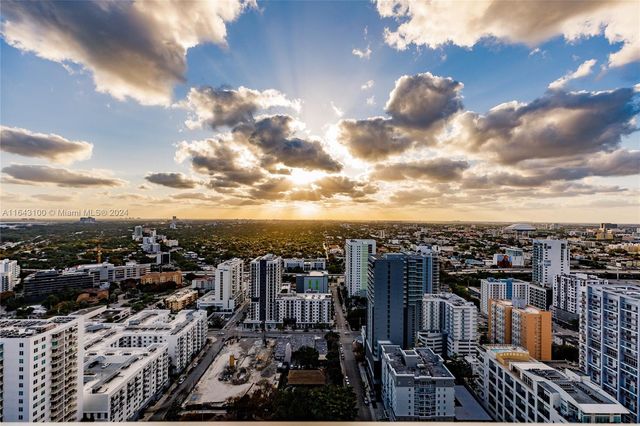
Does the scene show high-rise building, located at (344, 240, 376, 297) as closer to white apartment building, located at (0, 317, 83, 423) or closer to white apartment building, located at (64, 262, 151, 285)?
white apartment building, located at (64, 262, 151, 285)

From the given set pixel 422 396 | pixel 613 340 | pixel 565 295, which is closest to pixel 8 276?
pixel 422 396

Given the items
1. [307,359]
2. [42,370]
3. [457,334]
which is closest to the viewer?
[42,370]

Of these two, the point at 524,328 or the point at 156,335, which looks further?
the point at 524,328

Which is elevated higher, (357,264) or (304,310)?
(357,264)

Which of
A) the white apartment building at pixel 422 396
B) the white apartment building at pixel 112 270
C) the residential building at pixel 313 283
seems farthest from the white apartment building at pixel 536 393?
the white apartment building at pixel 112 270

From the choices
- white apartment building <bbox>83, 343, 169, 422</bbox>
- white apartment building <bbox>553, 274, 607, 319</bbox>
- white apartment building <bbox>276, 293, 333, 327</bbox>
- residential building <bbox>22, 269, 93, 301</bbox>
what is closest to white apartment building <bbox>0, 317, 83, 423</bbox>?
white apartment building <bbox>83, 343, 169, 422</bbox>

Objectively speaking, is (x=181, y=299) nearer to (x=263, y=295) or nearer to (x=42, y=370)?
(x=263, y=295)

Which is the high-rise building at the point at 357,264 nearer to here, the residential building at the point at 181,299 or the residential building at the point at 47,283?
the residential building at the point at 181,299

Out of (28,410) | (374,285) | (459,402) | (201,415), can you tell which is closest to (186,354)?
(201,415)
